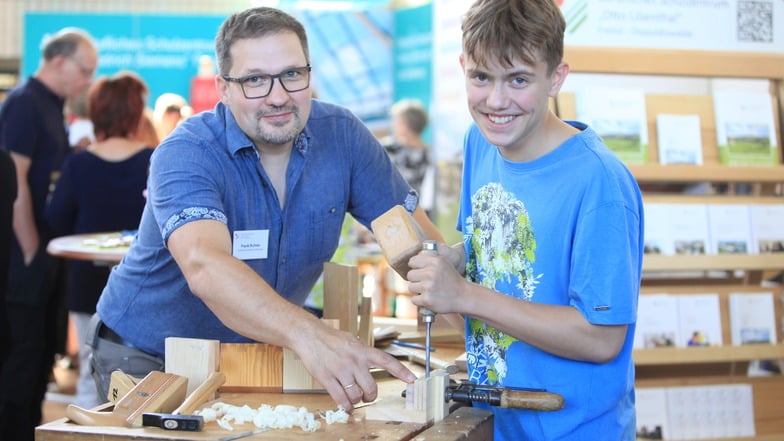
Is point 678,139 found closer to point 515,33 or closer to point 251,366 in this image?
point 515,33

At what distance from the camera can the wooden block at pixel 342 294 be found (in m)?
2.19

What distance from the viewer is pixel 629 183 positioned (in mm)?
1703

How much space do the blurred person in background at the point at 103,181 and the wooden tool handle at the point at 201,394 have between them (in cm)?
295

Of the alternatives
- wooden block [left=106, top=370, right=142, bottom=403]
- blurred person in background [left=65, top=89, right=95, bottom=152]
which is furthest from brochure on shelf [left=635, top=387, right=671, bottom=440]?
blurred person in background [left=65, top=89, right=95, bottom=152]

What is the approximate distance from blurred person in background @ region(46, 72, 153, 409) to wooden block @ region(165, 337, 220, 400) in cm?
289

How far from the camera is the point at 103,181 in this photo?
4578 mm

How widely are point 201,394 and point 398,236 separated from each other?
0.48 m

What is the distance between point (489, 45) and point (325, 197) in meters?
0.84

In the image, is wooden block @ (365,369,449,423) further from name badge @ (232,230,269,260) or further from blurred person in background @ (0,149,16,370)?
blurred person in background @ (0,149,16,370)

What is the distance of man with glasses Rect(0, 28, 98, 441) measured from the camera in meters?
4.38

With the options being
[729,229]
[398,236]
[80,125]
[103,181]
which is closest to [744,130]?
[729,229]

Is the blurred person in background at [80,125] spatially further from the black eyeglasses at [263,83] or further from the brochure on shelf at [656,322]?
the black eyeglasses at [263,83]

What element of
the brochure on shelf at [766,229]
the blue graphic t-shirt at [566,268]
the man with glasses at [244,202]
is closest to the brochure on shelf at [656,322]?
the brochure on shelf at [766,229]

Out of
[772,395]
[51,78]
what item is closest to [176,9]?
[51,78]
